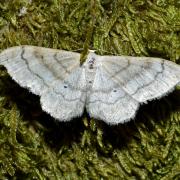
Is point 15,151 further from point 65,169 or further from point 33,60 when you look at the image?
point 33,60

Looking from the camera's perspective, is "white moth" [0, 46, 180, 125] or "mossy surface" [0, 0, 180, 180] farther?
"mossy surface" [0, 0, 180, 180]

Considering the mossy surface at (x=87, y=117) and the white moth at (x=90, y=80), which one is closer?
the white moth at (x=90, y=80)

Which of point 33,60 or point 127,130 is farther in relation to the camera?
point 127,130

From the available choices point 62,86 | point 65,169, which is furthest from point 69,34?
point 65,169
